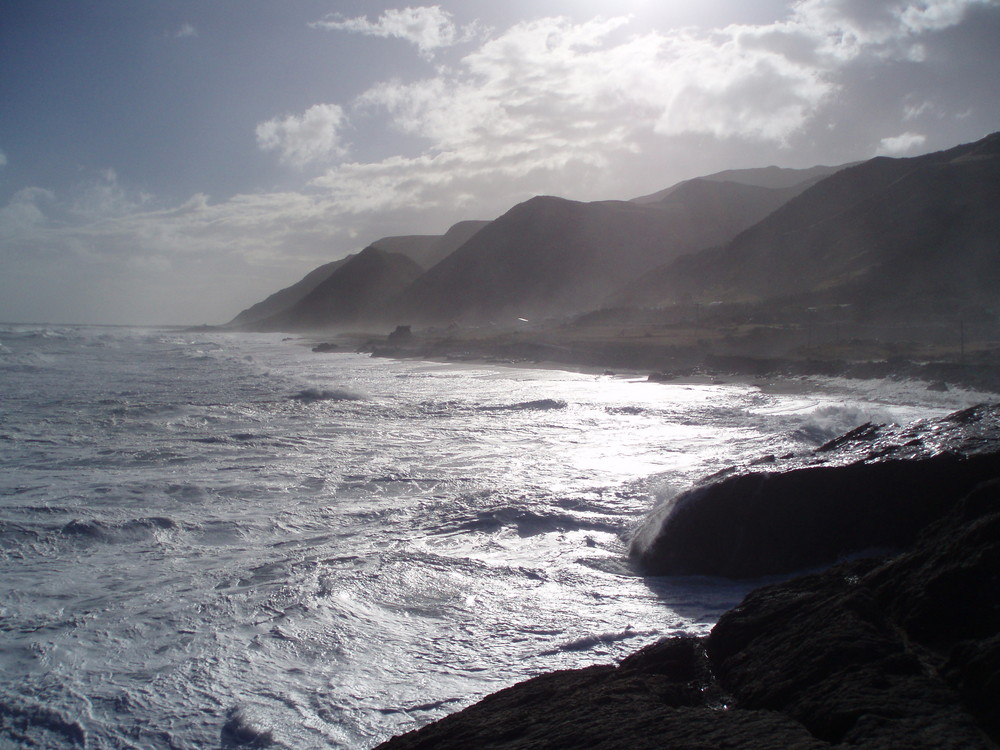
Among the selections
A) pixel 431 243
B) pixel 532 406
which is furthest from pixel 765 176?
pixel 532 406

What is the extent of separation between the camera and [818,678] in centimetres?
298

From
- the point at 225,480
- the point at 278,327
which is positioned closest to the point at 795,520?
the point at 225,480

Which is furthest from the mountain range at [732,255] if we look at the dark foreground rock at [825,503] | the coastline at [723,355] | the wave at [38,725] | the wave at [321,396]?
the wave at [38,725]

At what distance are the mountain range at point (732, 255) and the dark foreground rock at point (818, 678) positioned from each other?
3591 centimetres

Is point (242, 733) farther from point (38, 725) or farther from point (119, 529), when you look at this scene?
point (119, 529)

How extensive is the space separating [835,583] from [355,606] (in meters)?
3.49

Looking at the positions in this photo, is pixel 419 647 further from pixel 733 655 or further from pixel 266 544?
pixel 266 544

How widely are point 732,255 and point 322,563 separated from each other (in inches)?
2532

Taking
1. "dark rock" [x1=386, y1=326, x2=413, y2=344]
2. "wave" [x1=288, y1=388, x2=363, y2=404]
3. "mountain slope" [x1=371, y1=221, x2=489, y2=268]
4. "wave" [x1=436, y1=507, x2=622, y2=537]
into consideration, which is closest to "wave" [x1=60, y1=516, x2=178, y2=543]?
"wave" [x1=436, y1=507, x2=622, y2=537]

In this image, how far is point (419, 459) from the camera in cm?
1115

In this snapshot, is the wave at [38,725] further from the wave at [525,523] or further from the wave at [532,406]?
the wave at [532,406]

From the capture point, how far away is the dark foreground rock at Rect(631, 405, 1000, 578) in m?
5.44

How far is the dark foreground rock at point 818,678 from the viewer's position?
8.48 ft

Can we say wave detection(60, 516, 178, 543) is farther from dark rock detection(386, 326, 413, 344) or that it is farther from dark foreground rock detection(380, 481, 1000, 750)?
dark rock detection(386, 326, 413, 344)
